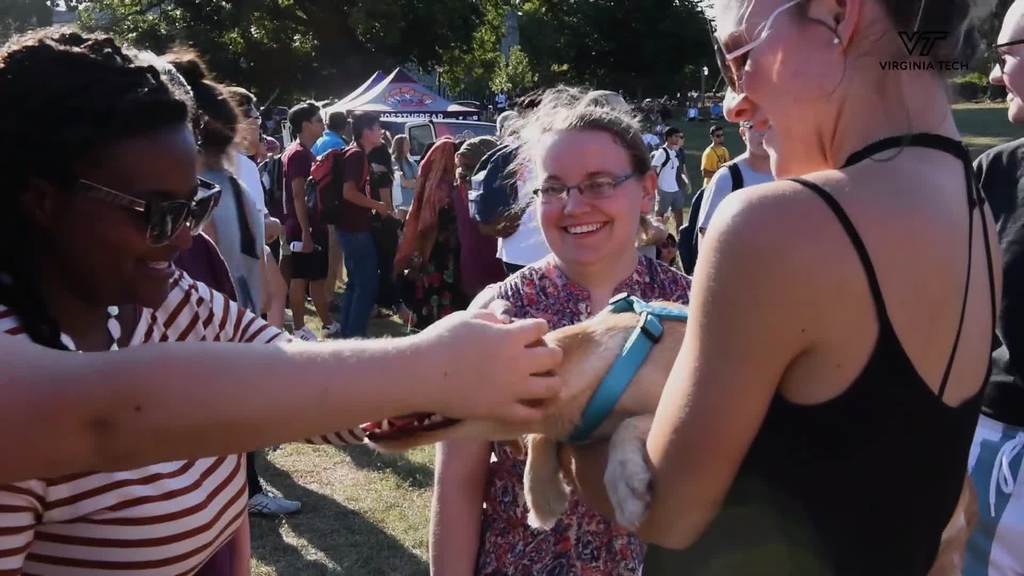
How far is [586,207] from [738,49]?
3.51 feet

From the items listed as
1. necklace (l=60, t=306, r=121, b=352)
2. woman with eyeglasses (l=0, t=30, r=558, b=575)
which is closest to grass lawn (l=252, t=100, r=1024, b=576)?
woman with eyeglasses (l=0, t=30, r=558, b=575)

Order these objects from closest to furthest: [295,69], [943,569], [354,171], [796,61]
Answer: [796,61] → [943,569] → [354,171] → [295,69]

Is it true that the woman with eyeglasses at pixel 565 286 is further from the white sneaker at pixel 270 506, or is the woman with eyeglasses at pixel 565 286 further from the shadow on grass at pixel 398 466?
the shadow on grass at pixel 398 466

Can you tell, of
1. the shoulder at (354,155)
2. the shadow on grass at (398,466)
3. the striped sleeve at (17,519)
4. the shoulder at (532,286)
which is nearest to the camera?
the striped sleeve at (17,519)

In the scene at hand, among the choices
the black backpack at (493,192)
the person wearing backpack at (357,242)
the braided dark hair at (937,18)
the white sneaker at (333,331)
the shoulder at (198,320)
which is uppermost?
the braided dark hair at (937,18)

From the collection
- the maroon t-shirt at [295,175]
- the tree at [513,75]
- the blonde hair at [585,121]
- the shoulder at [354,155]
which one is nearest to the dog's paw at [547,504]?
the blonde hair at [585,121]

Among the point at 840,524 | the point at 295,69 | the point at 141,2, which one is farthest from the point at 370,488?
the point at 141,2

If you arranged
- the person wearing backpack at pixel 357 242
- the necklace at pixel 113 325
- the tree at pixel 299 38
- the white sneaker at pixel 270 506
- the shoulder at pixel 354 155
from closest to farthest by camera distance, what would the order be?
the necklace at pixel 113 325
the white sneaker at pixel 270 506
the person wearing backpack at pixel 357 242
the shoulder at pixel 354 155
the tree at pixel 299 38

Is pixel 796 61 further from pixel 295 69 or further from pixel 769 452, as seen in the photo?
pixel 295 69

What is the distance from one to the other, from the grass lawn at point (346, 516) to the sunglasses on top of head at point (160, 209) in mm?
3503

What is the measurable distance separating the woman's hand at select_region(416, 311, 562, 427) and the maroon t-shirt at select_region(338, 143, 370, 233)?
24.1 feet

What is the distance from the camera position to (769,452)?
3.87ft

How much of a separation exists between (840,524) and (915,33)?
648 millimetres

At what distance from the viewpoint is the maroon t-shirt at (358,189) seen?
27.8 feet
